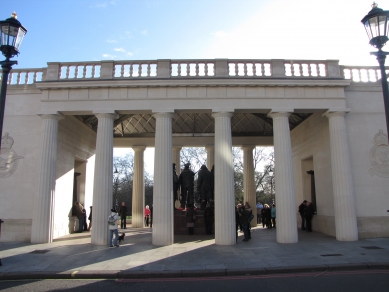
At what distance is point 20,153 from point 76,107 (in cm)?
407

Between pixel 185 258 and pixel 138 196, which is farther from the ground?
pixel 138 196

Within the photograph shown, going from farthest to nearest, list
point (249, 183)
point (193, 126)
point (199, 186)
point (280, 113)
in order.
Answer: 1. point (193, 126)
2. point (249, 183)
3. point (199, 186)
4. point (280, 113)

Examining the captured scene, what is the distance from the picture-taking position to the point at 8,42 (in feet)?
30.4

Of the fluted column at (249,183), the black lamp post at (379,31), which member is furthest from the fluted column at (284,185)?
the fluted column at (249,183)

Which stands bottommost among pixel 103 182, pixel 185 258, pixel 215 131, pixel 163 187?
pixel 185 258

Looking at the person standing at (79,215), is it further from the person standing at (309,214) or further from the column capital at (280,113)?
the person standing at (309,214)

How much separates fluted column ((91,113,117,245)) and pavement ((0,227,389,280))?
0.79 m

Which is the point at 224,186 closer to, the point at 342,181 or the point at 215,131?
the point at 215,131

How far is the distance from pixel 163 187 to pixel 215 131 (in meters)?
3.98

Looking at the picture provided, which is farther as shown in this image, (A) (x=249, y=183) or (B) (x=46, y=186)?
(A) (x=249, y=183)

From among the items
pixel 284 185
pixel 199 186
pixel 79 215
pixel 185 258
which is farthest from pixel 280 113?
pixel 79 215

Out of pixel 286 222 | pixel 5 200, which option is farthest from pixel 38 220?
pixel 286 222

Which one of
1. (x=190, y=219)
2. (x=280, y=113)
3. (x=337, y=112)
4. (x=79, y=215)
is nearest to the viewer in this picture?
(x=280, y=113)

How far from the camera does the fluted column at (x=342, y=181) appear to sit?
49.5 ft
